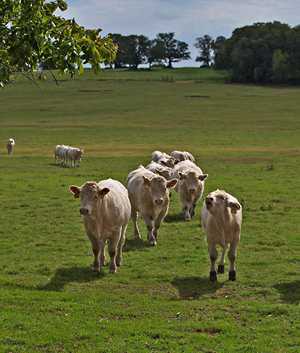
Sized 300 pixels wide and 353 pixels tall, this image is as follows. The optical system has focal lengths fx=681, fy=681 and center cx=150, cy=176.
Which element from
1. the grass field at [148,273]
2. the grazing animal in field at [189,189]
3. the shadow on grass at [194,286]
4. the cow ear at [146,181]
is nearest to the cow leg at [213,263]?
the shadow on grass at [194,286]

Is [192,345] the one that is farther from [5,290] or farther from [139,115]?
[139,115]

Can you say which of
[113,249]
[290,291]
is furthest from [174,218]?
[290,291]

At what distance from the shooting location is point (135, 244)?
17156mm

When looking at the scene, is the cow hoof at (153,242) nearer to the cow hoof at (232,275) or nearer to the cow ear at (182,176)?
the cow hoof at (232,275)

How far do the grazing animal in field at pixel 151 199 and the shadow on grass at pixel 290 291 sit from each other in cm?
Answer: 471

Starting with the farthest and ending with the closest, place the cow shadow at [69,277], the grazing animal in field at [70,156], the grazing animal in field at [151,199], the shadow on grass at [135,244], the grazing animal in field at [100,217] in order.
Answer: the grazing animal in field at [70,156] < the grazing animal in field at [151,199] < the shadow on grass at [135,244] < the grazing animal in field at [100,217] < the cow shadow at [69,277]

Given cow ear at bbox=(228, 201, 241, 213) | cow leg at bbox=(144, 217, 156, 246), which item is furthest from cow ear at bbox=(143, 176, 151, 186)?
cow ear at bbox=(228, 201, 241, 213)

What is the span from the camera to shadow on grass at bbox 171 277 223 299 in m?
12.5

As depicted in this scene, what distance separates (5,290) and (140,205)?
5.73 meters

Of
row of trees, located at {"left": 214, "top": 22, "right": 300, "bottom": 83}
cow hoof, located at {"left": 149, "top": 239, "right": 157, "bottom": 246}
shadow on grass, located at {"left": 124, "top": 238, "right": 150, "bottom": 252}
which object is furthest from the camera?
row of trees, located at {"left": 214, "top": 22, "right": 300, "bottom": 83}

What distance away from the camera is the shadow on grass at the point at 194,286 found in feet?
40.9

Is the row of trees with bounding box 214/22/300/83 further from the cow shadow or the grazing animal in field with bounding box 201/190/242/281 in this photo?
the cow shadow

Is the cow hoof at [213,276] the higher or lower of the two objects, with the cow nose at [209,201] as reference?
lower

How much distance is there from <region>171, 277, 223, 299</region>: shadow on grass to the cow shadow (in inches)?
65.6
